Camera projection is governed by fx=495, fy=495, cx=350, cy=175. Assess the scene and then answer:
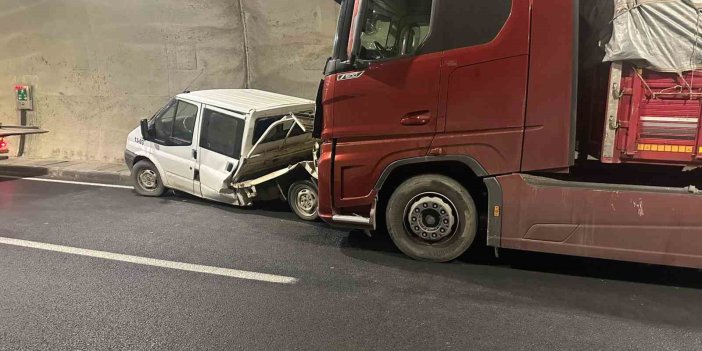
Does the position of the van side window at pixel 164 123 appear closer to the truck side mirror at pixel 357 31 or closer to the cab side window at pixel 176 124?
the cab side window at pixel 176 124

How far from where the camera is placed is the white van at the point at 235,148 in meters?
6.84

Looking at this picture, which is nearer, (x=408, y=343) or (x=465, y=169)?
(x=408, y=343)

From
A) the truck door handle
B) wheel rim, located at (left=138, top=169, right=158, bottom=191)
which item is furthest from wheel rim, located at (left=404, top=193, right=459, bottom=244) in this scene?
wheel rim, located at (left=138, top=169, right=158, bottom=191)

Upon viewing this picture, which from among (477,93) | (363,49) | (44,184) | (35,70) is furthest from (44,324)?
(35,70)

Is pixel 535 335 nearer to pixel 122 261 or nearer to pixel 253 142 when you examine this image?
pixel 122 261

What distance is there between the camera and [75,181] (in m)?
9.61

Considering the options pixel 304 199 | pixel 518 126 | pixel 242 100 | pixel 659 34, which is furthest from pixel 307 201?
pixel 659 34

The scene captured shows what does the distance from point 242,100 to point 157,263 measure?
311 cm

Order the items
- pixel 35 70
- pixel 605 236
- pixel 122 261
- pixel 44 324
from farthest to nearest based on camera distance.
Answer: pixel 35 70 < pixel 122 261 < pixel 605 236 < pixel 44 324

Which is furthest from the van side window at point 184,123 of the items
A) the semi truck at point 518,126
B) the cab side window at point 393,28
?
the cab side window at point 393,28

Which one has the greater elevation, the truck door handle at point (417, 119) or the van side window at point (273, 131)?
the truck door handle at point (417, 119)

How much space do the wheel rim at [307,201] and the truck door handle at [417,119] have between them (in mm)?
2269

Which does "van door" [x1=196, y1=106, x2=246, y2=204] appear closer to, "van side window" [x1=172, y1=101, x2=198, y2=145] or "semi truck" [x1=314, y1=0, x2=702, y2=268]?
"van side window" [x1=172, y1=101, x2=198, y2=145]

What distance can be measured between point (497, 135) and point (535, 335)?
1.80 meters
